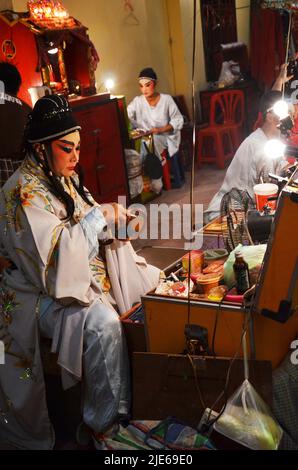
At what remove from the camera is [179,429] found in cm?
256

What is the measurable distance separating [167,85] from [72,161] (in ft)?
22.4

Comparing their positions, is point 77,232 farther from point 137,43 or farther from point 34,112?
point 137,43

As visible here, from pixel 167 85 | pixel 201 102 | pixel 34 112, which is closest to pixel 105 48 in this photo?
pixel 167 85

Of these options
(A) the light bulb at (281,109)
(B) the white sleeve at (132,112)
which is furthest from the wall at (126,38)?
(A) the light bulb at (281,109)

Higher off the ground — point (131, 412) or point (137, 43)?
point (137, 43)

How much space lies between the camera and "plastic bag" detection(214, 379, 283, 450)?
2377 millimetres

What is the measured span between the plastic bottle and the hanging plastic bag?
0.28 meters

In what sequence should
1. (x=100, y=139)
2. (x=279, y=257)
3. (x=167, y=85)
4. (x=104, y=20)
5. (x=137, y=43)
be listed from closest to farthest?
1. (x=279, y=257)
2. (x=100, y=139)
3. (x=104, y=20)
4. (x=137, y=43)
5. (x=167, y=85)

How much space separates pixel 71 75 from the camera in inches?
270

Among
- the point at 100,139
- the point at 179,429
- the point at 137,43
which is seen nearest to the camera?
the point at 179,429

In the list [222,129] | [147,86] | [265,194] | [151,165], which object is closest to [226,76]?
[222,129]

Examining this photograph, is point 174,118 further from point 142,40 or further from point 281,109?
point 281,109

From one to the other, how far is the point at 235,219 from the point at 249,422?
1.41 metres

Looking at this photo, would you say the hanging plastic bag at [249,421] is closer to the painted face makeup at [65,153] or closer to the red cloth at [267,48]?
the painted face makeup at [65,153]
